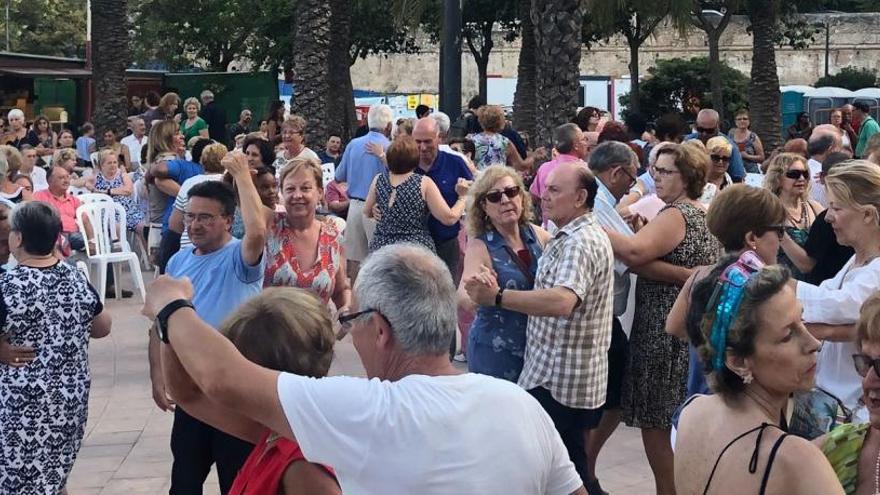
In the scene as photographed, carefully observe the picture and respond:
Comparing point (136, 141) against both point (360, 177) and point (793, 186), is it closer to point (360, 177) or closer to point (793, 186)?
point (360, 177)

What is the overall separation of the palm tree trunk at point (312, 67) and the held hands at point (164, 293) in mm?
16132

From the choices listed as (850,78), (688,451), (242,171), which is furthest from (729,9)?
(688,451)

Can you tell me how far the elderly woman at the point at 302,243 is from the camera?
21.2 feet

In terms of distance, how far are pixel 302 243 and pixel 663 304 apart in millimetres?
1772

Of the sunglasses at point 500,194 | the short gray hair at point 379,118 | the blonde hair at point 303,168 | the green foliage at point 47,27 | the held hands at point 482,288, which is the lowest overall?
the held hands at point 482,288

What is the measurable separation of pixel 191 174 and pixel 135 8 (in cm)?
3273

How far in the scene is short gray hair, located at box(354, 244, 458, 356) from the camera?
10.6ft

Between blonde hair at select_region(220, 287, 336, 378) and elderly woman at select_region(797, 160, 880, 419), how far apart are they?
2.17 meters

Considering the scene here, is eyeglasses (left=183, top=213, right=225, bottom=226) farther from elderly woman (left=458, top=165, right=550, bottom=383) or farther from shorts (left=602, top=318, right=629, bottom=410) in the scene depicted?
shorts (left=602, top=318, right=629, bottom=410)

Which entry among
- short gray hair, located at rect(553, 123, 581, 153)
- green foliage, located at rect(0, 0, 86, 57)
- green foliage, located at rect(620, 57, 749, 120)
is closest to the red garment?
short gray hair, located at rect(553, 123, 581, 153)

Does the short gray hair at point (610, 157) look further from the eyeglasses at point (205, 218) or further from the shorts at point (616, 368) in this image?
the eyeglasses at point (205, 218)

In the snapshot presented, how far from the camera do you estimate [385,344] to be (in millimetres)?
3232

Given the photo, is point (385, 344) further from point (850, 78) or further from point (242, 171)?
point (850, 78)

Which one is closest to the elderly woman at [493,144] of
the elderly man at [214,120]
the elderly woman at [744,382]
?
the elderly woman at [744,382]
